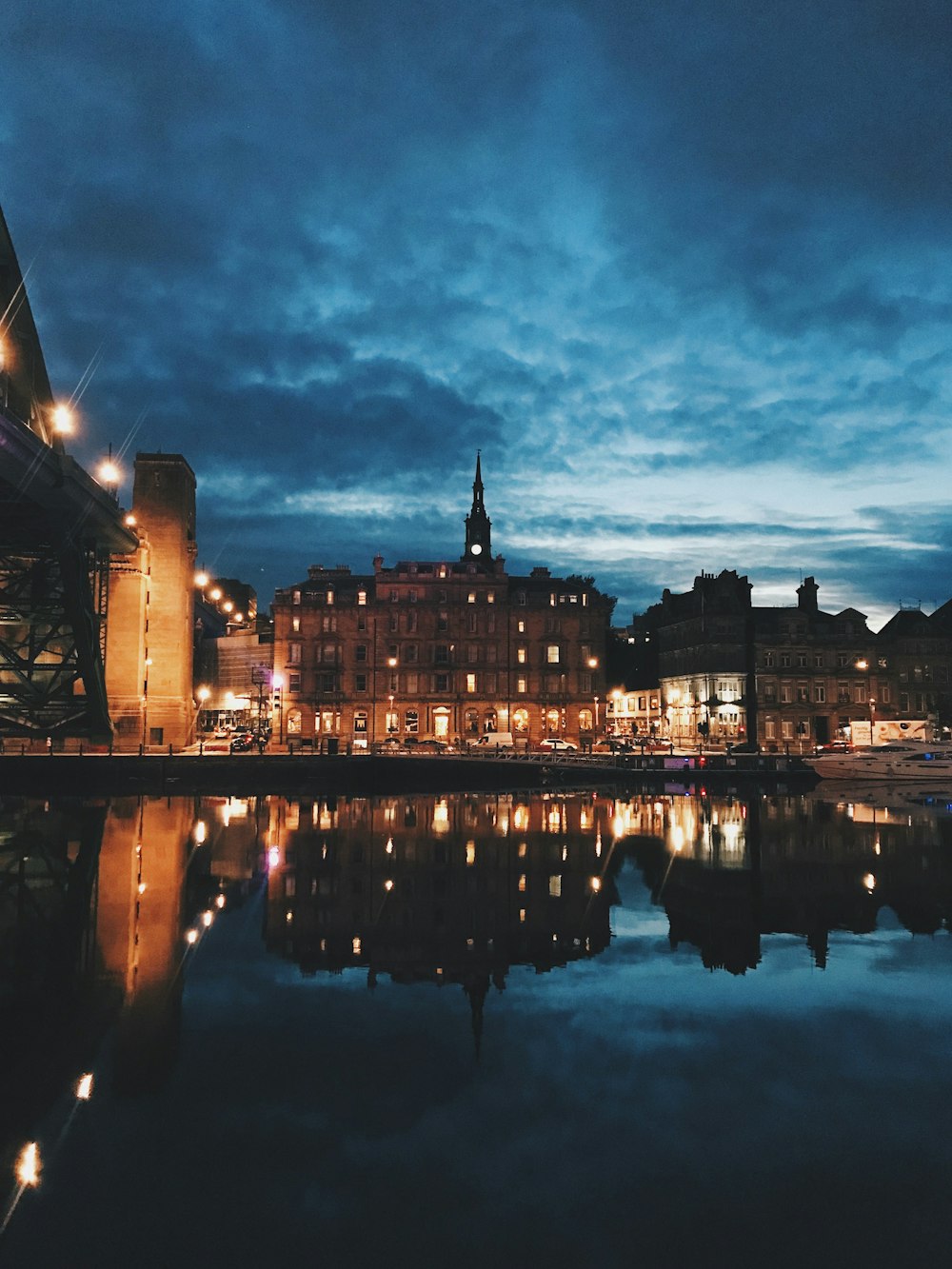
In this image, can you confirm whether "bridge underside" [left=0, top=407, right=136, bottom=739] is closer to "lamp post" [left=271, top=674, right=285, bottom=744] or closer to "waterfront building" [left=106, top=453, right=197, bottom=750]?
"waterfront building" [left=106, top=453, right=197, bottom=750]

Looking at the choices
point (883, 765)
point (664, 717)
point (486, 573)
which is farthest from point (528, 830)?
point (664, 717)

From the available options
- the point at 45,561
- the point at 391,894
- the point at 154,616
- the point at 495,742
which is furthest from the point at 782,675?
the point at 391,894

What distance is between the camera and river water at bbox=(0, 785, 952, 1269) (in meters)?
8.28

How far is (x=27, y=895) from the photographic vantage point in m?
22.1

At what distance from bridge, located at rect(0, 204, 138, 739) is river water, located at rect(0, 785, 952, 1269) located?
32028mm

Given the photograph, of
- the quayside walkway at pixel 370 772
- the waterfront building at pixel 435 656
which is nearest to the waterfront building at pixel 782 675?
the waterfront building at pixel 435 656

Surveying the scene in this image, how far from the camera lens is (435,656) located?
277ft

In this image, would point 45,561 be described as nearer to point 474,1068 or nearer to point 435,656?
point 435,656

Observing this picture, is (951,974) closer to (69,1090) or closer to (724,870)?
(724,870)

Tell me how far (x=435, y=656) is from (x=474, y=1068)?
239 ft

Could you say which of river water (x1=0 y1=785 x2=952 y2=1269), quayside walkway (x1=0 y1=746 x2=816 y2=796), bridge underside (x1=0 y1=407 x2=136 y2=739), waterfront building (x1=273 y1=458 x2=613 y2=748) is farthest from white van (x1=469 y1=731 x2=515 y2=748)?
river water (x1=0 y1=785 x2=952 y2=1269)

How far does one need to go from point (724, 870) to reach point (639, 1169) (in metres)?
18.8

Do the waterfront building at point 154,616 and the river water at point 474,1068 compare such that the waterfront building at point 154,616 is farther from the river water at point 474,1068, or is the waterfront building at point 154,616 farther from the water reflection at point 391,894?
the river water at point 474,1068

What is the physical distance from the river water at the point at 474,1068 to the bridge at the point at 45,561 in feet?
105
